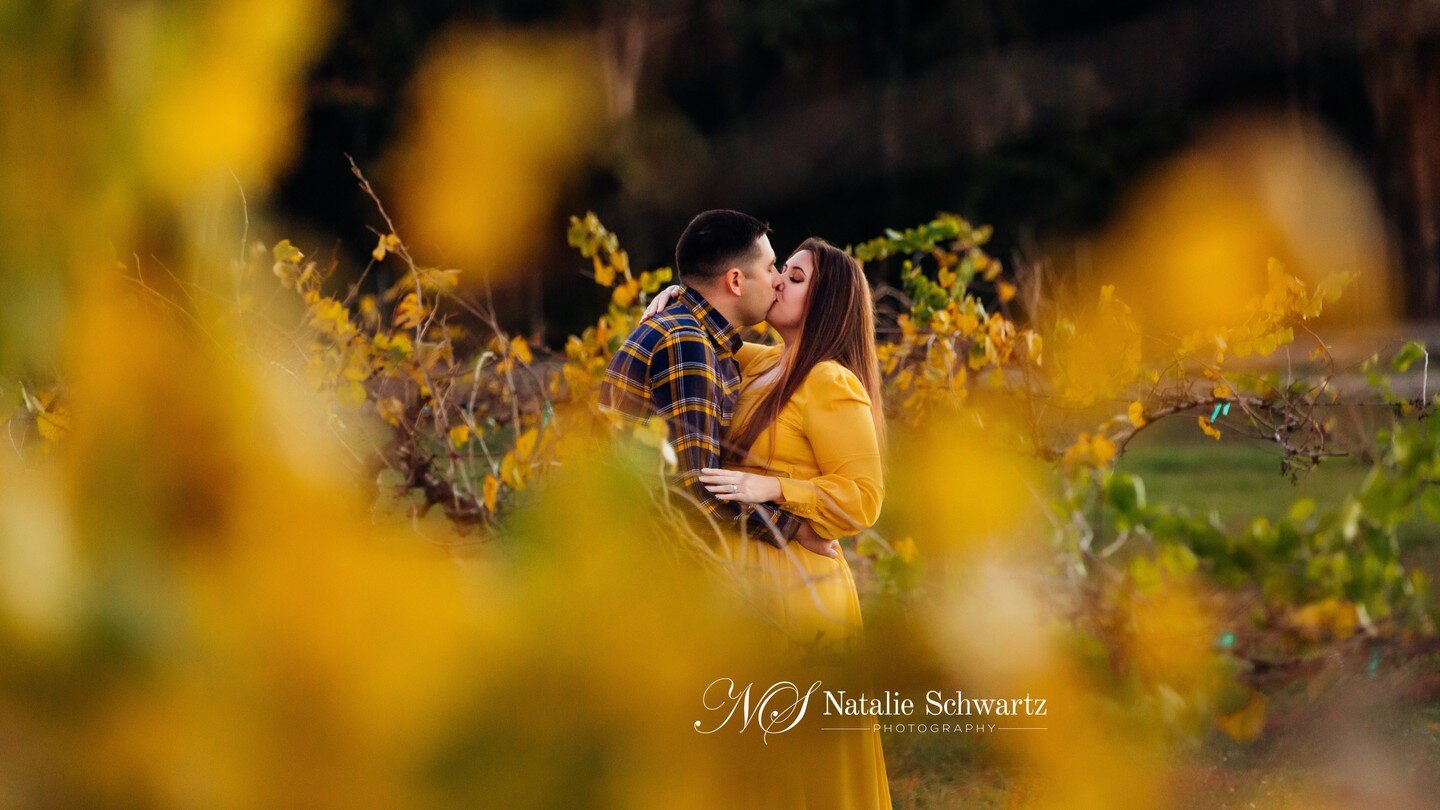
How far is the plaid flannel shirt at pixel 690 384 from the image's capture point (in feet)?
5.97

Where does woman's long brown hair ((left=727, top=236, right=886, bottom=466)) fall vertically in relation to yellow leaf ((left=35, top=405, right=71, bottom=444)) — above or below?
above

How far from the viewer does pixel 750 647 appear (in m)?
0.48

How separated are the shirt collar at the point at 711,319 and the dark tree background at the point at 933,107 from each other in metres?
8.30

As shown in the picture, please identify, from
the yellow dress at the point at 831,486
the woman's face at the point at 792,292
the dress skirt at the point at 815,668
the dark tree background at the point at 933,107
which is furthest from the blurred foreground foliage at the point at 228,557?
the dark tree background at the point at 933,107

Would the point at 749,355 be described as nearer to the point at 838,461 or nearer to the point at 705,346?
the point at 705,346

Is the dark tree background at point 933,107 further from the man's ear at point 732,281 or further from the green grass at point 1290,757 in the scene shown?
the man's ear at point 732,281

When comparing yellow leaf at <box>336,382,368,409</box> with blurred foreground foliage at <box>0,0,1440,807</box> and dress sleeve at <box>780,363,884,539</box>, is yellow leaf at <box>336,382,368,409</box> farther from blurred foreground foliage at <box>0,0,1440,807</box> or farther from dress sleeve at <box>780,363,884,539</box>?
blurred foreground foliage at <box>0,0,1440,807</box>

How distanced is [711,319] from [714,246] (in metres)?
0.12

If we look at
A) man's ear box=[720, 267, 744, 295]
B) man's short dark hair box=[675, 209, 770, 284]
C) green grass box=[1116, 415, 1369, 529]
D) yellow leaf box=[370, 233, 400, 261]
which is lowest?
man's ear box=[720, 267, 744, 295]

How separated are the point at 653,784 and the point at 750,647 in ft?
0.33

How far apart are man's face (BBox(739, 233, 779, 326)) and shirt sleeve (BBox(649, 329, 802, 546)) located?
0.41ft

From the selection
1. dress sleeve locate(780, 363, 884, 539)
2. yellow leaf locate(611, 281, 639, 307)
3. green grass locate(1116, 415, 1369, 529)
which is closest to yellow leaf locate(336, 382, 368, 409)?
yellow leaf locate(611, 281, 639, 307)

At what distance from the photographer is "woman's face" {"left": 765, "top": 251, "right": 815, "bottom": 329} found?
2141 millimetres

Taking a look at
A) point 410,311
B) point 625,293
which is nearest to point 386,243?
point 410,311
